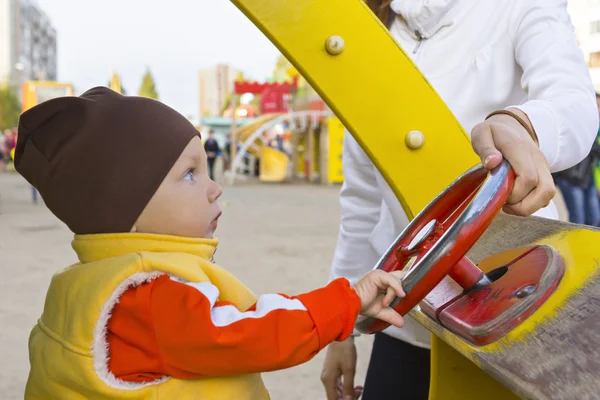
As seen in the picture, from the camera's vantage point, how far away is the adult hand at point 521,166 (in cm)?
79

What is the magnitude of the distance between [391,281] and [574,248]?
0.72ft

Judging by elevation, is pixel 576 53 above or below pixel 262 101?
above

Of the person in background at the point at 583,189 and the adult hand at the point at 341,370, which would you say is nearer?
the adult hand at the point at 341,370

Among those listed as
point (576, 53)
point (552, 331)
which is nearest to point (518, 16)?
point (576, 53)

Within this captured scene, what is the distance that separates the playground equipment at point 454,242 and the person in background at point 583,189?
4.70m

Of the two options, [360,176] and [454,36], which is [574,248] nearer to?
[454,36]

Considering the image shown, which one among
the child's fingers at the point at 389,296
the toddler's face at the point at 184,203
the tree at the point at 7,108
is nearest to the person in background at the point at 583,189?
the toddler's face at the point at 184,203

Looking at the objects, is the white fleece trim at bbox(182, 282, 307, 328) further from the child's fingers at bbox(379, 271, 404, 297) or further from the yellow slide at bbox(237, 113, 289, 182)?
the yellow slide at bbox(237, 113, 289, 182)

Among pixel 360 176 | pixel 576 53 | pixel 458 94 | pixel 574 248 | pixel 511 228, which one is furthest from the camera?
pixel 360 176

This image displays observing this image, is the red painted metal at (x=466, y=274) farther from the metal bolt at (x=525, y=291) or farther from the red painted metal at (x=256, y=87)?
the red painted metal at (x=256, y=87)

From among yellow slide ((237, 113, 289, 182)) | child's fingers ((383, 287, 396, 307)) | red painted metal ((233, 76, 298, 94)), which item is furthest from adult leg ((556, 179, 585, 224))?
red painted metal ((233, 76, 298, 94))

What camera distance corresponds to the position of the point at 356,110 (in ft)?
3.65

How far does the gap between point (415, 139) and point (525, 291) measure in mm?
371

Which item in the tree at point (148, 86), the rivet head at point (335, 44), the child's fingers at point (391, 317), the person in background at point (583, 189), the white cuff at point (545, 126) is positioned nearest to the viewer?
the child's fingers at point (391, 317)
